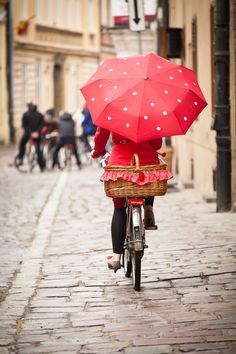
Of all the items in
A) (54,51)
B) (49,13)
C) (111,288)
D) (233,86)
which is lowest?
(111,288)

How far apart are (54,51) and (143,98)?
1625 inches

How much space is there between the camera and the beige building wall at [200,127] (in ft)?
49.8

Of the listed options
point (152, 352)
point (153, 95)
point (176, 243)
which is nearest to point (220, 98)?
point (176, 243)

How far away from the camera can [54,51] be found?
48.2 metres

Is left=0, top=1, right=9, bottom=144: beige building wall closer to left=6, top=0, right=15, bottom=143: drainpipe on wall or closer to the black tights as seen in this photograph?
left=6, top=0, right=15, bottom=143: drainpipe on wall

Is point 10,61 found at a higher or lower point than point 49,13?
lower

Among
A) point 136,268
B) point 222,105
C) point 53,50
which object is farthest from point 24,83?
point 136,268

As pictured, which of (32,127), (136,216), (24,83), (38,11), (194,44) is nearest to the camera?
(136,216)

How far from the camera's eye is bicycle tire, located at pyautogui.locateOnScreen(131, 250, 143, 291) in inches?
294

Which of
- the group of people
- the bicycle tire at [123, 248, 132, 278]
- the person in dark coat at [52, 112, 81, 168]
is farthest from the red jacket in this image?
the person in dark coat at [52, 112, 81, 168]

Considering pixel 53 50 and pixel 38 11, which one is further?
pixel 53 50

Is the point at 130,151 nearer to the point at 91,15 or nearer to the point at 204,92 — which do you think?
the point at 204,92

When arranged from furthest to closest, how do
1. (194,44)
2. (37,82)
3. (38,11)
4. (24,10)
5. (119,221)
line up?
1. (38,11)
2. (37,82)
3. (24,10)
4. (194,44)
5. (119,221)

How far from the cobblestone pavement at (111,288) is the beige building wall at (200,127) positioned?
66.2 inches
